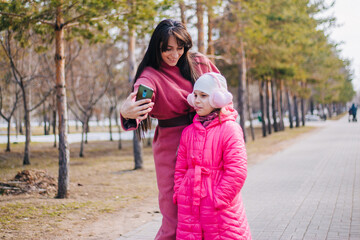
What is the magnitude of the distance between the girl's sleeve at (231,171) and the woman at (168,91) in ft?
1.22

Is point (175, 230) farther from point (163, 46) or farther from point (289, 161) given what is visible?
point (289, 161)

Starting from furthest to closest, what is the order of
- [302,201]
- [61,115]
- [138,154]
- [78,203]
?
[138,154] < [61,115] < [78,203] < [302,201]

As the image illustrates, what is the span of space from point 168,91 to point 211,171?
1.94 ft

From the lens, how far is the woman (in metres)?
2.71

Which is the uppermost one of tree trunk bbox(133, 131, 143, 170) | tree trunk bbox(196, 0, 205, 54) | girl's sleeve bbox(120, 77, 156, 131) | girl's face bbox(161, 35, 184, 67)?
tree trunk bbox(196, 0, 205, 54)

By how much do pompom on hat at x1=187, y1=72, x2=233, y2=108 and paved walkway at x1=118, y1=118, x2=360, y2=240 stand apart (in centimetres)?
346

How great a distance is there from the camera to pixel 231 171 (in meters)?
2.51

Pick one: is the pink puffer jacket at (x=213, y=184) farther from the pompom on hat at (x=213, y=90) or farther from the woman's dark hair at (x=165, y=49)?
the woman's dark hair at (x=165, y=49)

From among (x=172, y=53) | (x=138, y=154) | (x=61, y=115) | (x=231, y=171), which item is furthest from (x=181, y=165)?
(x=138, y=154)

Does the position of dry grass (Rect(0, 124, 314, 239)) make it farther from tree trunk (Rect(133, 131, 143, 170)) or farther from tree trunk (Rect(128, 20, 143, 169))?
tree trunk (Rect(128, 20, 143, 169))

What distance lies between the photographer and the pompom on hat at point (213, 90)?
2.59 metres

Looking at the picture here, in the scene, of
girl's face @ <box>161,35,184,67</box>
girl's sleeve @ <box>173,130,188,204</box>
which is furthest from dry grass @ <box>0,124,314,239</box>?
girl's face @ <box>161,35,184,67</box>

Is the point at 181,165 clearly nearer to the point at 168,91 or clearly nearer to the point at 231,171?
the point at 231,171

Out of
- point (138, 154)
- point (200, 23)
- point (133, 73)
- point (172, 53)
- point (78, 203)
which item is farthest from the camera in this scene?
point (200, 23)
